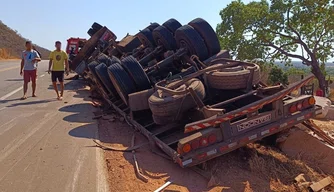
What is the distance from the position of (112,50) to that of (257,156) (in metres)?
7.00

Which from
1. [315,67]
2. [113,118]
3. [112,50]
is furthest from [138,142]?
[315,67]

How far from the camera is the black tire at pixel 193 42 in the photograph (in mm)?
7715

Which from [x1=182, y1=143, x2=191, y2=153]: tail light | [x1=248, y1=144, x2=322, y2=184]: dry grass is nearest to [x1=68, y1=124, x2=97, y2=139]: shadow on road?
[x1=182, y1=143, x2=191, y2=153]: tail light

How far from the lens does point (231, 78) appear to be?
18.7 ft

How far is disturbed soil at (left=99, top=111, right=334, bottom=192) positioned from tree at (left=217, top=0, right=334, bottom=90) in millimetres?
20791

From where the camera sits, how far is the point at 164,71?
799cm

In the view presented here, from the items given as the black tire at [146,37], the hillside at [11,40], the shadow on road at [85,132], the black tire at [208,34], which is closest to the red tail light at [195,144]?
the shadow on road at [85,132]

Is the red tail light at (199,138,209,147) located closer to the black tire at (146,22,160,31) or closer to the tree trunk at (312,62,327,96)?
the black tire at (146,22,160,31)

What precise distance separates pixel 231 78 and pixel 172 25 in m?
4.06

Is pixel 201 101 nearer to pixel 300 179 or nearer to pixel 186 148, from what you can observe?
pixel 186 148

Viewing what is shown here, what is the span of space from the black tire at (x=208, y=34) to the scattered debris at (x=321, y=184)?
3975 millimetres

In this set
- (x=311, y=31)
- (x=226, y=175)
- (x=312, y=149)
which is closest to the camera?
(x=226, y=175)

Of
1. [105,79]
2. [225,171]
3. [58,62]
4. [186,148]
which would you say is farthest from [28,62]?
[225,171]

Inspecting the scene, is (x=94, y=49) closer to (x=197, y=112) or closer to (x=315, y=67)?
(x=197, y=112)
